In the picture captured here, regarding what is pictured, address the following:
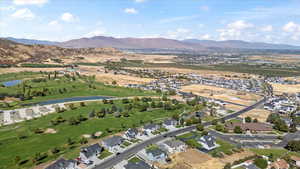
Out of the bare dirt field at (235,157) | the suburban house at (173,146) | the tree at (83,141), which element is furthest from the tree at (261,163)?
the tree at (83,141)

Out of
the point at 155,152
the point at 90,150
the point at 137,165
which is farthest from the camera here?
the point at 90,150

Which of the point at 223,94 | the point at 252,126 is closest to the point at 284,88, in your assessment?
the point at 223,94

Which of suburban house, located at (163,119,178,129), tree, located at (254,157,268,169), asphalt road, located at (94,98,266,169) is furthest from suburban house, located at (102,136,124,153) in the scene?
tree, located at (254,157,268,169)

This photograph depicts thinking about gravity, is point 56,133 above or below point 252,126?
below

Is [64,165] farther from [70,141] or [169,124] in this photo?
[169,124]

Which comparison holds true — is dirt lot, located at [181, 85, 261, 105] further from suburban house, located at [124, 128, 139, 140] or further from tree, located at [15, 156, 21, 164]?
tree, located at [15, 156, 21, 164]

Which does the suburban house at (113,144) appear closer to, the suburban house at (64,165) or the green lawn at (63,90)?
the suburban house at (64,165)
